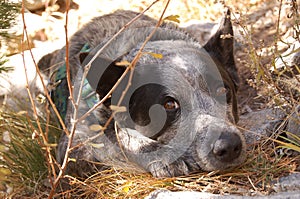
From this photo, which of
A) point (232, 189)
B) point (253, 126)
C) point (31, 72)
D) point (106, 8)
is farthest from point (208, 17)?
point (232, 189)

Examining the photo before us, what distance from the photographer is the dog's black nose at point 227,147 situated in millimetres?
2539

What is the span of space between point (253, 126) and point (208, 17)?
2.90 metres

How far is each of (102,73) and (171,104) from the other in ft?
1.43

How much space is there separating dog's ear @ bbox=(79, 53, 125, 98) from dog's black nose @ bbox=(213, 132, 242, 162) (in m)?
0.73

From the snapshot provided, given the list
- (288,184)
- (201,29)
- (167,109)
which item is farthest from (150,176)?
(201,29)

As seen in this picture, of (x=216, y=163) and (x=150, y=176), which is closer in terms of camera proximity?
(x=216, y=163)

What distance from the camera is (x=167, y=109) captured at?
2.85 metres

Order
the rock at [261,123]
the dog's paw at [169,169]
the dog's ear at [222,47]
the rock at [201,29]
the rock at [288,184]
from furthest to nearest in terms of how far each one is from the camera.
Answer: the rock at [201,29] < the dog's ear at [222,47] < the rock at [261,123] < the dog's paw at [169,169] < the rock at [288,184]

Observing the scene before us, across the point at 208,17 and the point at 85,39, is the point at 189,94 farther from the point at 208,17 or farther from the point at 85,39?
the point at 208,17

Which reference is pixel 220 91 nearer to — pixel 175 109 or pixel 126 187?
pixel 175 109

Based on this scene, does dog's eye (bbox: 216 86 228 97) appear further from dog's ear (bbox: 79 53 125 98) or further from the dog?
dog's ear (bbox: 79 53 125 98)

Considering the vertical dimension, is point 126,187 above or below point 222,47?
below

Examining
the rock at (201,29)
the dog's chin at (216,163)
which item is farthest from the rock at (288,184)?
the rock at (201,29)

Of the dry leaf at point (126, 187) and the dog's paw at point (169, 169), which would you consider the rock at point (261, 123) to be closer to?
the dog's paw at point (169, 169)
